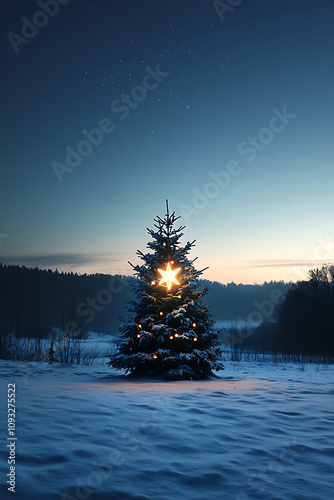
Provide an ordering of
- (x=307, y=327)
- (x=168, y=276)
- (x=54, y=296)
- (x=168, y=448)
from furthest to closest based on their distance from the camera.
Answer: (x=54, y=296) → (x=307, y=327) → (x=168, y=276) → (x=168, y=448)

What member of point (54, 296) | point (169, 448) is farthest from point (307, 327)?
point (54, 296)

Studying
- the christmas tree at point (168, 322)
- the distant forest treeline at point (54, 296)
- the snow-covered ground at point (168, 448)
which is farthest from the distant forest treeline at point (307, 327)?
the snow-covered ground at point (168, 448)

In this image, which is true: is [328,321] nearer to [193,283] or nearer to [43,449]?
[193,283]

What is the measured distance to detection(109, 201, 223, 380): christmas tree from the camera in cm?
955

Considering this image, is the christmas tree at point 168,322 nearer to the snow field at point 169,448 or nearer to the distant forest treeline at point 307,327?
the snow field at point 169,448

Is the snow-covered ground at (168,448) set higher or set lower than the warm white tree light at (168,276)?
lower

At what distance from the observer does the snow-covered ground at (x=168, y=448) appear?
267cm

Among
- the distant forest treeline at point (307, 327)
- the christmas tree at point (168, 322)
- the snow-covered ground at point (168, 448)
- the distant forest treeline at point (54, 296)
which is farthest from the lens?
the distant forest treeline at point (54, 296)

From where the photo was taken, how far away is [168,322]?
9922mm

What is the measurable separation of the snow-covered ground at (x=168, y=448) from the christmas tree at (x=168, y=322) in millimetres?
3243

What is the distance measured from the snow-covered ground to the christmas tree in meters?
3.24

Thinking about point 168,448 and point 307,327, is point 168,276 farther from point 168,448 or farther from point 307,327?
point 307,327

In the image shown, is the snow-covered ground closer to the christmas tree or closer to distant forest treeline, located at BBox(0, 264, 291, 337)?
the christmas tree

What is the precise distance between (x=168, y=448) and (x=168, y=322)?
633 cm
